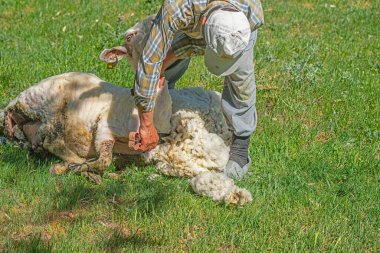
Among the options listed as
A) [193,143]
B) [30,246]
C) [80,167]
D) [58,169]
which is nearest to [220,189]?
[193,143]

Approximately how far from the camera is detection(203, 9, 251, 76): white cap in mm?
4613

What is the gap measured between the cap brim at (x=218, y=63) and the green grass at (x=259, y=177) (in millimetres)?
945

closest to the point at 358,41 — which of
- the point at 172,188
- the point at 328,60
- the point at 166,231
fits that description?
the point at 328,60

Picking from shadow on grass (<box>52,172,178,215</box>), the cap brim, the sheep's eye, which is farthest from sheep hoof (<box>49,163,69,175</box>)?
the cap brim

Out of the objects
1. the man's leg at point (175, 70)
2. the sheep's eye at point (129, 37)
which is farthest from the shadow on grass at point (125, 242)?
the man's leg at point (175, 70)

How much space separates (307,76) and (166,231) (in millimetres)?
3161

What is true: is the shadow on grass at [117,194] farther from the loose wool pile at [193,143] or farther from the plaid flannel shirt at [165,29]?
the plaid flannel shirt at [165,29]

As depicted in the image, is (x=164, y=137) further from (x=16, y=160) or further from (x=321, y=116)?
(x=321, y=116)

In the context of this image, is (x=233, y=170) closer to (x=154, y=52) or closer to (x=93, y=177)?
(x=93, y=177)

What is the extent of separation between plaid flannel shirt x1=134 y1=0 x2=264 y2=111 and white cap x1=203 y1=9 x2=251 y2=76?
0.17 metres

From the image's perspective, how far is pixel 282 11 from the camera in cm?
1002

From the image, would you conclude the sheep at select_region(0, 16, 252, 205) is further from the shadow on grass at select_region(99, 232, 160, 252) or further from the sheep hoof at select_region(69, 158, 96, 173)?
the shadow on grass at select_region(99, 232, 160, 252)

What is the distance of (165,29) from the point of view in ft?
16.1

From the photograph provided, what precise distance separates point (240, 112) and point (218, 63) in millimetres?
864
